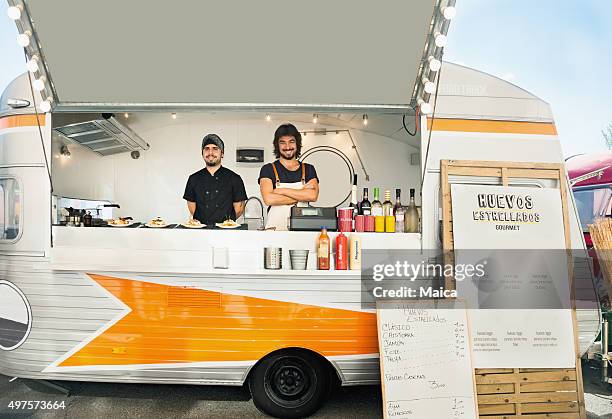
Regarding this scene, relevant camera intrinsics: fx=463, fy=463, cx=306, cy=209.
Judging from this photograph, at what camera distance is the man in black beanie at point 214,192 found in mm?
4629

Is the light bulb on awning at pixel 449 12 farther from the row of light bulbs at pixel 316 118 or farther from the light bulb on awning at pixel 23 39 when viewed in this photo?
the light bulb on awning at pixel 23 39

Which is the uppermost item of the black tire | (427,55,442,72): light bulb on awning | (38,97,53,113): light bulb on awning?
(427,55,442,72): light bulb on awning

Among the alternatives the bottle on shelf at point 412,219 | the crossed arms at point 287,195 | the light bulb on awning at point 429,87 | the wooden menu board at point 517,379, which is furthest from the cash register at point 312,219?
the light bulb on awning at point 429,87

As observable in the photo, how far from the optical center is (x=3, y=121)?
375cm

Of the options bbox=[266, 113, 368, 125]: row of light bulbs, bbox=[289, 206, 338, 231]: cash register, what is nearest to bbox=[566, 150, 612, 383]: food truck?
bbox=[266, 113, 368, 125]: row of light bulbs

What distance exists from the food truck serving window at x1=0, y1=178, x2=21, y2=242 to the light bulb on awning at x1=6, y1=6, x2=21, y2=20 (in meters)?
1.24

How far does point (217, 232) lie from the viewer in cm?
361

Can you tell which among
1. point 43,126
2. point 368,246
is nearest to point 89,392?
point 43,126

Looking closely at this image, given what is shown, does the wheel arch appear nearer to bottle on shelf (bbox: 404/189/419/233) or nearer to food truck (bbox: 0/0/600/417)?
food truck (bbox: 0/0/600/417)

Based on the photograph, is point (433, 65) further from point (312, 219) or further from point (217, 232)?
point (217, 232)

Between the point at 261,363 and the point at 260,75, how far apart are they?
7.37 ft

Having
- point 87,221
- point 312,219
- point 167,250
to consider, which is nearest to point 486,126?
point 312,219

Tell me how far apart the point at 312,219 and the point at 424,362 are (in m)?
1.40

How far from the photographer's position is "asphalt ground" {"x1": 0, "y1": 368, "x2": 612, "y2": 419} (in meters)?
3.89
